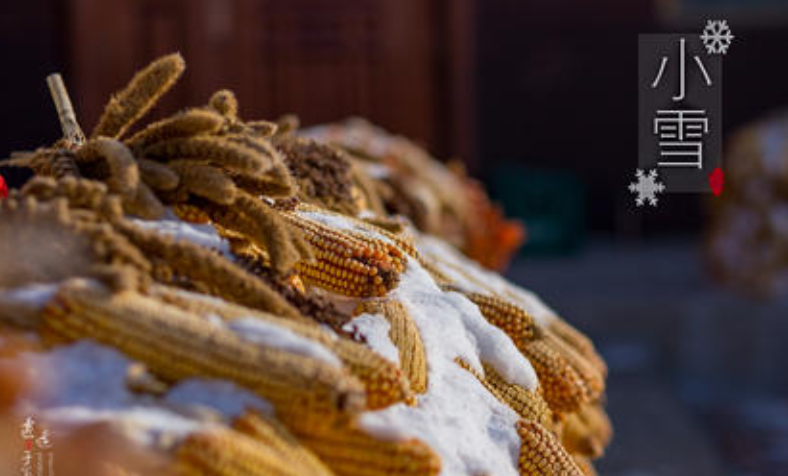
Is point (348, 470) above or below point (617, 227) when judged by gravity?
above

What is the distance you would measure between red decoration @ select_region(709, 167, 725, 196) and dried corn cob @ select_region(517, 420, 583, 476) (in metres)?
5.07

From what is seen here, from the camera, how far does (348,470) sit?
3.95ft

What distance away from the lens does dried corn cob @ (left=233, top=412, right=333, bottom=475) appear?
1.11 meters

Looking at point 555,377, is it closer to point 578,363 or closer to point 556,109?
point 578,363

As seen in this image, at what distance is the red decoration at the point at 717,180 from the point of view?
6320 millimetres

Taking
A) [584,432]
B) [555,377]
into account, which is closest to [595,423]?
[584,432]

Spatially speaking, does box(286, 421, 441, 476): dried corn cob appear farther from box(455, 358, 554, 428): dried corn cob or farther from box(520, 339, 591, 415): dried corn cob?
box(520, 339, 591, 415): dried corn cob

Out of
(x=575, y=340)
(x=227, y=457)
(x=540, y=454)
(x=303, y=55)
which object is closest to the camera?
(x=227, y=457)

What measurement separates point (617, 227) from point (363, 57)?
205 cm

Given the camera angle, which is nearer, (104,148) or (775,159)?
(104,148)

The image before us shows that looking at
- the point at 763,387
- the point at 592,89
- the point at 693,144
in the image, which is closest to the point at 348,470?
the point at 693,144

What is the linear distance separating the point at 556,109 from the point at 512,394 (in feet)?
20.2

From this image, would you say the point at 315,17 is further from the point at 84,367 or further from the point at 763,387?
the point at 84,367

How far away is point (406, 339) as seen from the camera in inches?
53.9
